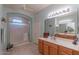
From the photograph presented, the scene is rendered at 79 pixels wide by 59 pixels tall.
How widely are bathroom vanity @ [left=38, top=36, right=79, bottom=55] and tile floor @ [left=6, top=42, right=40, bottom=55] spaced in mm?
114

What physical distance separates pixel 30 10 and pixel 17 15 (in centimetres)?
26

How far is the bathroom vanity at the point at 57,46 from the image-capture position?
2.01 m

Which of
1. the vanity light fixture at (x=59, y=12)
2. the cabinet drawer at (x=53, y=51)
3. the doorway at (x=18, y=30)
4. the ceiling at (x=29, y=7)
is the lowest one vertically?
the cabinet drawer at (x=53, y=51)

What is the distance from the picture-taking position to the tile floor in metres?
2.15

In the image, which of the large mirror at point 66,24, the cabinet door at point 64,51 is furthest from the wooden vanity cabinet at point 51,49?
the large mirror at point 66,24

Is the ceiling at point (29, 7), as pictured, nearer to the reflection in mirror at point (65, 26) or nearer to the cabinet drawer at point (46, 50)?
the reflection in mirror at point (65, 26)

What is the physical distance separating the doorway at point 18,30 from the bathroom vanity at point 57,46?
0.32 m

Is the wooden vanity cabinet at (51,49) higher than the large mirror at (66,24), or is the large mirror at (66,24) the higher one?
the large mirror at (66,24)

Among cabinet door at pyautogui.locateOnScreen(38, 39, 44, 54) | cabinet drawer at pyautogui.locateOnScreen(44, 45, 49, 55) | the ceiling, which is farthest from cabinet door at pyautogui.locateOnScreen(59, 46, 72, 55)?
the ceiling

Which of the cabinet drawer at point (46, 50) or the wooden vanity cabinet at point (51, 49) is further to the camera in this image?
the cabinet drawer at point (46, 50)

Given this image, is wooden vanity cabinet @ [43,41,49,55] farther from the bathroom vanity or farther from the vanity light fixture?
the vanity light fixture
